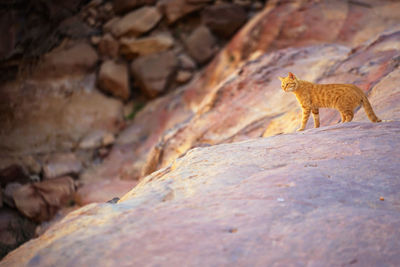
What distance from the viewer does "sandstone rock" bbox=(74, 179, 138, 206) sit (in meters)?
8.30

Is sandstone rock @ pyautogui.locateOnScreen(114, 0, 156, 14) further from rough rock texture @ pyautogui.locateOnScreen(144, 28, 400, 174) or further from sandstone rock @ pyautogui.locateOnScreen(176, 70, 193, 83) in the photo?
rough rock texture @ pyautogui.locateOnScreen(144, 28, 400, 174)

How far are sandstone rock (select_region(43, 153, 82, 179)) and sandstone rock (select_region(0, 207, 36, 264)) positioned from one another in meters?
1.68

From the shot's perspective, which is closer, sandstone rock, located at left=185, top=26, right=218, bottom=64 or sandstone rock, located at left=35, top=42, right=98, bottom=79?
sandstone rock, located at left=35, top=42, right=98, bottom=79

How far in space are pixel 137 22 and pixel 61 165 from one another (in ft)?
19.4

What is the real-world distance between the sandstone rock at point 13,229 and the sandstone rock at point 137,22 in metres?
7.21

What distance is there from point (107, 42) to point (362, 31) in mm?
8848

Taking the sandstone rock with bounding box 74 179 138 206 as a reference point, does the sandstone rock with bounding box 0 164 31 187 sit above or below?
above

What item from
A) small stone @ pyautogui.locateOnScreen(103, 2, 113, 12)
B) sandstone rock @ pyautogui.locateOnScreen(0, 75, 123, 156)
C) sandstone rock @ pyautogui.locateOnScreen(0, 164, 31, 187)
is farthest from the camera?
small stone @ pyautogui.locateOnScreen(103, 2, 113, 12)

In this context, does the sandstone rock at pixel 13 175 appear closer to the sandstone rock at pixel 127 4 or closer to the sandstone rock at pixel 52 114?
the sandstone rock at pixel 52 114

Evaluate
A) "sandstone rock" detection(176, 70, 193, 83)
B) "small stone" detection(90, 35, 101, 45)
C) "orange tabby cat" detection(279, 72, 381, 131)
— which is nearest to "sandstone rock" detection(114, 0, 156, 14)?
"small stone" detection(90, 35, 101, 45)

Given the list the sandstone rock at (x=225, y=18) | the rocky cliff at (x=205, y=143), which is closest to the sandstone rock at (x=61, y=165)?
the rocky cliff at (x=205, y=143)

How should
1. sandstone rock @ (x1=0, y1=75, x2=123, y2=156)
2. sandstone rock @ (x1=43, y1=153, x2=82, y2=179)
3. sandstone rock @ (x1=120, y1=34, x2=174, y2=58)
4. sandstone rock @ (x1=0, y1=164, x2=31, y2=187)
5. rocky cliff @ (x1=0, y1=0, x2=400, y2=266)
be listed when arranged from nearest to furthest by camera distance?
1. rocky cliff @ (x1=0, y1=0, x2=400, y2=266)
2. sandstone rock @ (x1=0, y1=164, x2=31, y2=187)
3. sandstone rock @ (x1=43, y1=153, x2=82, y2=179)
4. sandstone rock @ (x1=0, y1=75, x2=123, y2=156)
5. sandstone rock @ (x1=120, y1=34, x2=174, y2=58)

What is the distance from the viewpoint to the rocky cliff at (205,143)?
6.66ft

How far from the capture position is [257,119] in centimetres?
651
